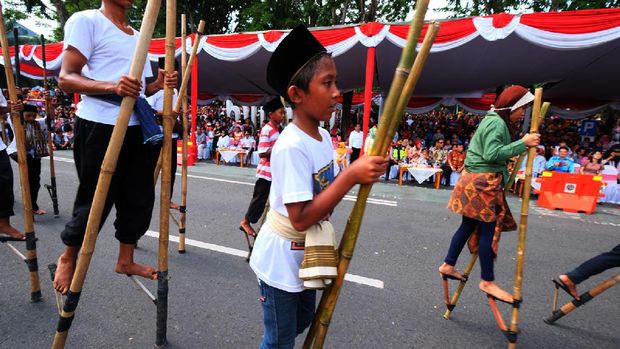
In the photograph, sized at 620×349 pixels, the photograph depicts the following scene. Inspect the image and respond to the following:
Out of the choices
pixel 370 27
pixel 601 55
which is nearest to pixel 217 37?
pixel 370 27

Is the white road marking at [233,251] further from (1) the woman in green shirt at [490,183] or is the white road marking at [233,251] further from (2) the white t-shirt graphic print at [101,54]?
(2) the white t-shirt graphic print at [101,54]

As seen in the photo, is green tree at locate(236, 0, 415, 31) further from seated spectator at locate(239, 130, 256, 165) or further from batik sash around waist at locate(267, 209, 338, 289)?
batik sash around waist at locate(267, 209, 338, 289)

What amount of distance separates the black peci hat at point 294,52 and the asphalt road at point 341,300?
1.83 metres

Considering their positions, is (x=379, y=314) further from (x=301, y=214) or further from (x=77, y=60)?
(x=77, y=60)

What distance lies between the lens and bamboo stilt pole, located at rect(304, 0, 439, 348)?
3.33 feet

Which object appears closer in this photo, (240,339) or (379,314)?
(240,339)

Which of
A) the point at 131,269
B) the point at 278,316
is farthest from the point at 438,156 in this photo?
the point at 278,316

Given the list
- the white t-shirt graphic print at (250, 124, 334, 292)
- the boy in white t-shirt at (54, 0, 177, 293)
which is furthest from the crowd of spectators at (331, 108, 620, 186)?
the boy in white t-shirt at (54, 0, 177, 293)

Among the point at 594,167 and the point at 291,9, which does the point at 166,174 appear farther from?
the point at 291,9

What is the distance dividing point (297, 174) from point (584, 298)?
2641mm

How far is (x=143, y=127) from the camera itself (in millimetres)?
1896

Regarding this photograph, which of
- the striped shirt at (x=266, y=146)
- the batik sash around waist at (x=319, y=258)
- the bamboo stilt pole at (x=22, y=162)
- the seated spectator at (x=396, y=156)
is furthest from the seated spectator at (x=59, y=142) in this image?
the batik sash around waist at (x=319, y=258)

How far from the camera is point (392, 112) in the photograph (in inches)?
43.2

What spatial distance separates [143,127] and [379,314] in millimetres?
2176
